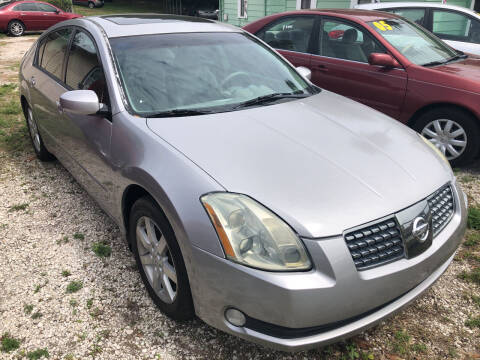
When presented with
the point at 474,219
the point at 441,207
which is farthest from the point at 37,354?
the point at 474,219

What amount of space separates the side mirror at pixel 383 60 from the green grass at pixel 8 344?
4135mm

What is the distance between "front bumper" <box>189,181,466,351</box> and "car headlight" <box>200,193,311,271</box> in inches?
1.6

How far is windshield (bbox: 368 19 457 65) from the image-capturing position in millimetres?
4746

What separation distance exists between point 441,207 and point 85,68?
8.47ft

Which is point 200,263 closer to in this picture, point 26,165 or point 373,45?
point 26,165

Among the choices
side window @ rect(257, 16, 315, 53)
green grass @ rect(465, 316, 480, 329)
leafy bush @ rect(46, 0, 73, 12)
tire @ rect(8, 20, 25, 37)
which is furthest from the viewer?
leafy bush @ rect(46, 0, 73, 12)

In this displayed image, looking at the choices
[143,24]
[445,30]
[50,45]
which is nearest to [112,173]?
[143,24]

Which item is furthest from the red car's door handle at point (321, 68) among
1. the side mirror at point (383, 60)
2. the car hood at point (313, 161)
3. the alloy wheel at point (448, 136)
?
the car hood at point (313, 161)

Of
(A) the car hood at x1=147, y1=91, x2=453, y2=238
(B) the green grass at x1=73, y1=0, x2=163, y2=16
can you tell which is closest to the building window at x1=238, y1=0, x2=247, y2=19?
(A) the car hood at x1=147, y1=91, x2=453, y2=238

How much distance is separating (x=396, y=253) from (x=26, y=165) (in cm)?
415

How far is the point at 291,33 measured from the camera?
5520 millimetres

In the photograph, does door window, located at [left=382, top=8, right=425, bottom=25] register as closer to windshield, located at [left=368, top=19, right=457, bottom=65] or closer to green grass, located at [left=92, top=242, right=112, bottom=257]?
windshield, located at [left=368, top=19, right=457, bottom=65]

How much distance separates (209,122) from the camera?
2506 millimetres

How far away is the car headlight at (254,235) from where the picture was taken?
178cm
